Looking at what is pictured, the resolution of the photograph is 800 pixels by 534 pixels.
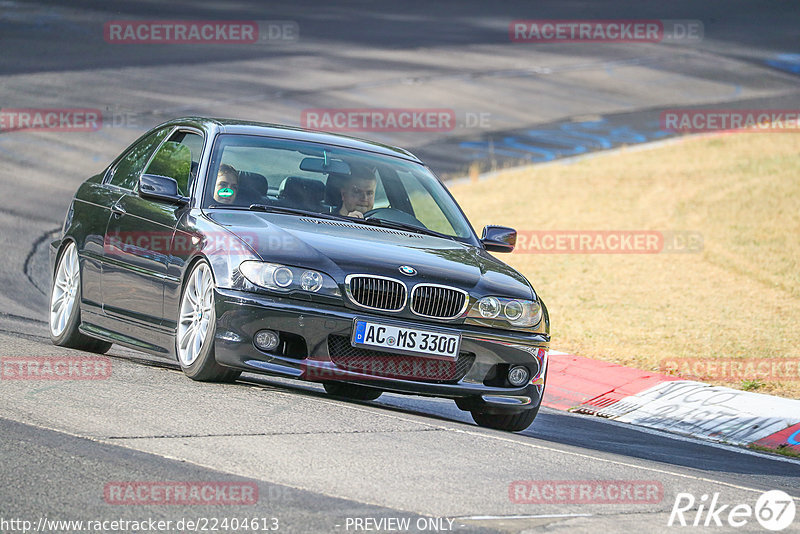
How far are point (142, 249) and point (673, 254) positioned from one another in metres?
11.7

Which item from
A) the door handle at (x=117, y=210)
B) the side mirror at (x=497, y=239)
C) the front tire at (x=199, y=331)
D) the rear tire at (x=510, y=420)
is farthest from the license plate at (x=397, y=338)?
the door handle at (x=117, y=210)

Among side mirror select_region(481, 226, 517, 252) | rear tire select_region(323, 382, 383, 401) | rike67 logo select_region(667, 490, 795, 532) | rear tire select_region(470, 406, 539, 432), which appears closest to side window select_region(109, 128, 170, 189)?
rear tire select_region(323, 382, 383, 401)

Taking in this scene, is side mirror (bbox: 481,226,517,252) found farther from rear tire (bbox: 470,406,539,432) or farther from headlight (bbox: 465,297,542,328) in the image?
rear tire (bbox: 470,406,539,432)

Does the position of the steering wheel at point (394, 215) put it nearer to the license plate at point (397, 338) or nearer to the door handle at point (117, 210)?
the license plate at point (397, 338)

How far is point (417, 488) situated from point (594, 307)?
934 cm

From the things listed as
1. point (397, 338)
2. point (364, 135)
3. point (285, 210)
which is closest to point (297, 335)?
point (397, 338)

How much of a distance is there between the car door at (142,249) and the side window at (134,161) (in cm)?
22

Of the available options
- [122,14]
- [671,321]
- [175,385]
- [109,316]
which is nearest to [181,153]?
[109,316]

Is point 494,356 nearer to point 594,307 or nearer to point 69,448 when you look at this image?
point 69,448

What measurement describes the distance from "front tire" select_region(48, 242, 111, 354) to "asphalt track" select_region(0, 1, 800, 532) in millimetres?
197

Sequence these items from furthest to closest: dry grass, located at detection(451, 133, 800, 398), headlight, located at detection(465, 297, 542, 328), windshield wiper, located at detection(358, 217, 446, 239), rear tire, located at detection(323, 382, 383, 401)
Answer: dry grass, located at detection(451, 133, 800, 398), rear tire, located at detection(323, 382, 383, 401), windshield wiper, located at detection(358, 217, 446, 239), headlight, located at detection(465, 297, 542, 328)

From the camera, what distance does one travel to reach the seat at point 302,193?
821cm

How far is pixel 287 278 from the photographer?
721 centimetres

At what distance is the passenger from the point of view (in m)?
8.12
